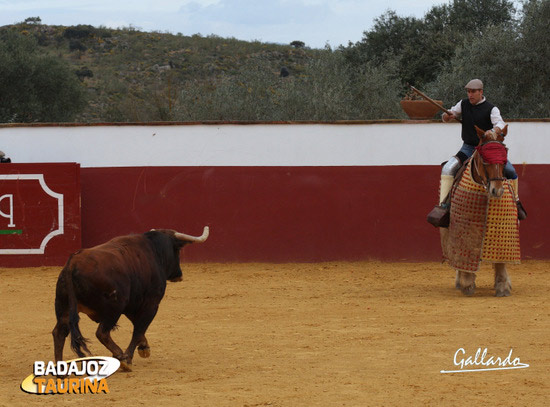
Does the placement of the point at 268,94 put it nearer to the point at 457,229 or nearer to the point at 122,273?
the point at 457,229

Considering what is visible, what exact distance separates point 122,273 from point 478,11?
2836 cm

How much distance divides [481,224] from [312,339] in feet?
9.38

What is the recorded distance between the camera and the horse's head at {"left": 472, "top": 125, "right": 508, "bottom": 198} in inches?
348

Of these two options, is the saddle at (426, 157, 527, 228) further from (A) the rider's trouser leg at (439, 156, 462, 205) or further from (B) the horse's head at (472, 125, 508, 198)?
(B) the horse's head at (472, 125, 508, 198)

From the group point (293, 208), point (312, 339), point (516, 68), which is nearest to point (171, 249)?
point (312, 339)

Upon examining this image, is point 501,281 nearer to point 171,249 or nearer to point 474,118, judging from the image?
point 474,118

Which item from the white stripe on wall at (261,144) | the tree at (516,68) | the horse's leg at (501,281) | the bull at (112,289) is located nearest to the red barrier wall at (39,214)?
the white stripe on wall at (261,144)

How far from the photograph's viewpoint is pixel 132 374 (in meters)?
6.02

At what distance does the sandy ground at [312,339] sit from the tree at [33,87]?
18.4 meters

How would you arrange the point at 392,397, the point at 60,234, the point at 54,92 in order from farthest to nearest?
1. the point at 54,92
2. the point at 60,234
3. the point at 392,397

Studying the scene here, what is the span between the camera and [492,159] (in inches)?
348

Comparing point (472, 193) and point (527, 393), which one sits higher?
point (472, 193)

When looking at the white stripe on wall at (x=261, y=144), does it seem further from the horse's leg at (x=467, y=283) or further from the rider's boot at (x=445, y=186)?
the horse's leg at (x=467, y=283)

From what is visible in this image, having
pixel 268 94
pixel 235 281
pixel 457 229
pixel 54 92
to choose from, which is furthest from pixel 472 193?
pixel 54 92
